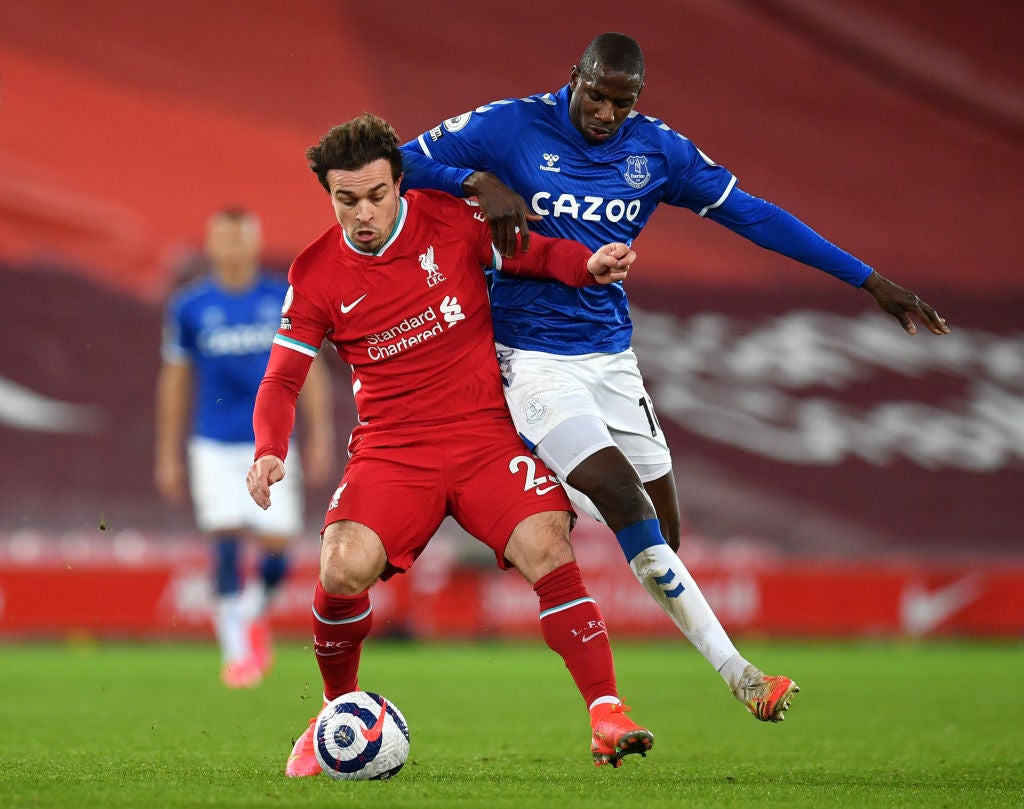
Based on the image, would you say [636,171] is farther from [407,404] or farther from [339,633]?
[339,633]

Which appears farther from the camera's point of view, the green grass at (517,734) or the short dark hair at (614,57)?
the short dark hair at (614,57)

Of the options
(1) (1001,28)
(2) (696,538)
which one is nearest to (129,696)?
(2) (696,538)

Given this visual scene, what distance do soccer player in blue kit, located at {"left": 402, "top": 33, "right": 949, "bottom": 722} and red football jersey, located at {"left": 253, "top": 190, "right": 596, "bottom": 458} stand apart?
123 mm

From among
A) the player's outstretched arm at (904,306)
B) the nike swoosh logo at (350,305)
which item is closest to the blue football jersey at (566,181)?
the nike swoosh logo at (350,305)

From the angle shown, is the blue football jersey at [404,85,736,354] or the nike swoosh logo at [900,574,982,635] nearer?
the blue football jersey at [404,85,736,354]

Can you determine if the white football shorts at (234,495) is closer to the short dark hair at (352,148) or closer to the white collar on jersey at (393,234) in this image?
the white collar on jersey at (393,234)

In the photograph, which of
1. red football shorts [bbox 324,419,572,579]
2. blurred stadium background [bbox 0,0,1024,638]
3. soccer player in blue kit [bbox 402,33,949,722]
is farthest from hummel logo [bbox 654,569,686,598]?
blurred stadium background [bbox 0,0,1024,638]

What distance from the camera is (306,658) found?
10641 mm

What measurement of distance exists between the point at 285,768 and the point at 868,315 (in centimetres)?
1103

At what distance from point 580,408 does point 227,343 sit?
451 cm

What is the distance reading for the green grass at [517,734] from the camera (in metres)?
4.25

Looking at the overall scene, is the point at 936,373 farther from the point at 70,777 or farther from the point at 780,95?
the point at 70,777

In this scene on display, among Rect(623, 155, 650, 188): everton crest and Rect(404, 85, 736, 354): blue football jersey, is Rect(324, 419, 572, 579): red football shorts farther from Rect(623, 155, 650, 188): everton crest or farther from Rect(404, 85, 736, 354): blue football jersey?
Rect(623, 155, 650, 188): everton crest

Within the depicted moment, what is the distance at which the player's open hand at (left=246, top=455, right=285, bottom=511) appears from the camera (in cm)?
469
